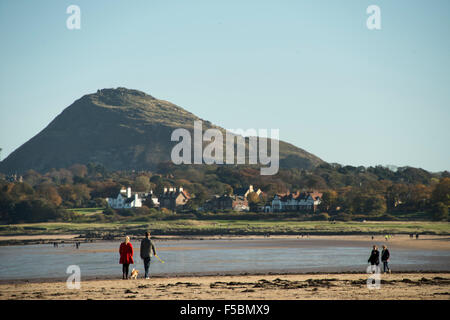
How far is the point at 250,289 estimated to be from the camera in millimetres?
22812

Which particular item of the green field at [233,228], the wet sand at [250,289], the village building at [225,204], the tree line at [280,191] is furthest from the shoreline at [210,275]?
the village building at [225,204]

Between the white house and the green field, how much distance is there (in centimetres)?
3318

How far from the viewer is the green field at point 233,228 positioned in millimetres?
82312

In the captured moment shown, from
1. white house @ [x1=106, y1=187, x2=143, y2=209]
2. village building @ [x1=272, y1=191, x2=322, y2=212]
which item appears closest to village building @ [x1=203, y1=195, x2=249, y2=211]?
village building @ [x1=272, y1=191, x2=322, y2=212]

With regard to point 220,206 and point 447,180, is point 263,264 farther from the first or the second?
point 220,206

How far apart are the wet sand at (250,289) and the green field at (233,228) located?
171 ft

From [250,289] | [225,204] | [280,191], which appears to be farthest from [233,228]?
[250,289]

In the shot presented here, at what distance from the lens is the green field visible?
82.3 meters

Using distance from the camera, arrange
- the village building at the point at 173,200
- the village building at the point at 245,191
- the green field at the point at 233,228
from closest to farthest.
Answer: the green field at the point at 233,228 < the village building at the point at 173,200 < the village building at the point at 245,191

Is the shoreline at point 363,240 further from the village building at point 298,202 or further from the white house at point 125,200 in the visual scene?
the white house at point 125,200

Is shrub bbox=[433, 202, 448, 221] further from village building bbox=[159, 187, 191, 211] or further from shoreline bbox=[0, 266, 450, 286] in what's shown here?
shoreline bbox=[0, 266, 450, 286]

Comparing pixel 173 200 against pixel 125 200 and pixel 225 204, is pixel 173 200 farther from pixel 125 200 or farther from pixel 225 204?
pixel 225 204
